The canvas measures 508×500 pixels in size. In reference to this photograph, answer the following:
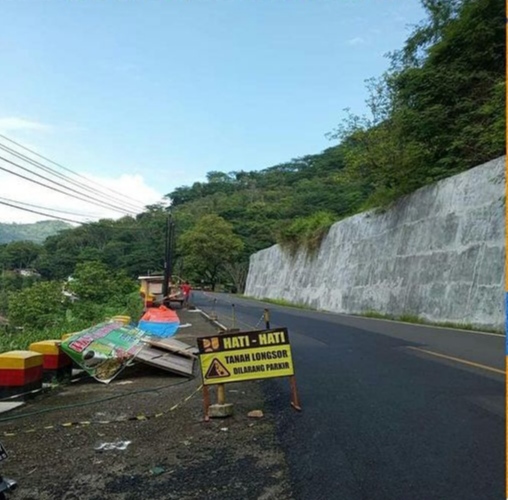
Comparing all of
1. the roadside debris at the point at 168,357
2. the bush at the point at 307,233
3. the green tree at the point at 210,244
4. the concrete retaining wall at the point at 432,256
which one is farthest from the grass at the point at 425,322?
the green tree at the point at 210,244

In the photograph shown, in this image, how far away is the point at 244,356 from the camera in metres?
6.36

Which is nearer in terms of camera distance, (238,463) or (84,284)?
(238,463)

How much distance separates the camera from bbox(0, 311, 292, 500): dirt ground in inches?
164

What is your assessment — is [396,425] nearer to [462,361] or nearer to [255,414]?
[255,414]

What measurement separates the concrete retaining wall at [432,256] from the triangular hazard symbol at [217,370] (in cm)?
1120

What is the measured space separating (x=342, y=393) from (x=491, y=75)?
17.7 metres

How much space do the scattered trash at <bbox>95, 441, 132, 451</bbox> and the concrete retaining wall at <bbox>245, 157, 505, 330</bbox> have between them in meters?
12.4

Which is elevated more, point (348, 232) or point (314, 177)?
point (314, 177)

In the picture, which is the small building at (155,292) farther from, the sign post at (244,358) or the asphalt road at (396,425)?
the sign post at (244,358)

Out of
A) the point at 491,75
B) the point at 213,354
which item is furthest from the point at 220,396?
the point at 491,75

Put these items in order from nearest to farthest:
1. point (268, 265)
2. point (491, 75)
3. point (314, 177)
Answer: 1. point (491, 75)
2. point (268, 265)
3. point (314, 177)

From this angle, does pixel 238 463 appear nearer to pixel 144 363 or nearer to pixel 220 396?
pixel 220 396

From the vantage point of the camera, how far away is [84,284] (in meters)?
31.6

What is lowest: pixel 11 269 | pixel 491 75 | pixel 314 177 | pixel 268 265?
pixel 11 269
